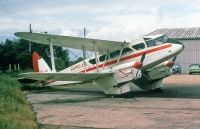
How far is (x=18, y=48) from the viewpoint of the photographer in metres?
63.2

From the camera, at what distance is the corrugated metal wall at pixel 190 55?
6103 cm

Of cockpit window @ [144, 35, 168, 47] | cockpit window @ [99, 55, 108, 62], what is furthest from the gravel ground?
cockpit window @ [99, 55, 108, 62]

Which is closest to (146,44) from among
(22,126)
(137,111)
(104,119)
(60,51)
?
(137,111)

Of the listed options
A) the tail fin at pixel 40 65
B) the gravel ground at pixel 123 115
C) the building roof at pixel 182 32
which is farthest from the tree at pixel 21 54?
the gravel ground at pixel 123 115

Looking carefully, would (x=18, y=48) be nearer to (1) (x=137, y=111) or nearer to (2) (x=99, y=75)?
(2) (x=99, y=75)

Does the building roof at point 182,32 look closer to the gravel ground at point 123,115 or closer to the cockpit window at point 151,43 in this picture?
the cockpit window at point 151,43

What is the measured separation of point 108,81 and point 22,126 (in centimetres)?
1057

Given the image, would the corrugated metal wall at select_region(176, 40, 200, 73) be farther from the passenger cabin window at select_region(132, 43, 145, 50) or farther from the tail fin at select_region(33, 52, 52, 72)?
the passenger cabin window at select_region(132, 43, 145, 50)

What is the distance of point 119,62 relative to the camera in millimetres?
21531

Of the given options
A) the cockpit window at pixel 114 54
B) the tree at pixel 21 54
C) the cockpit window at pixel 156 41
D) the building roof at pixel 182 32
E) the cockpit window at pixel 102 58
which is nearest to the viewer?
the cockpit window at pixel 156 41

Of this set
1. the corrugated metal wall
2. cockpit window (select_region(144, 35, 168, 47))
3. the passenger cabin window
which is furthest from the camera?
the corrugated metal wall

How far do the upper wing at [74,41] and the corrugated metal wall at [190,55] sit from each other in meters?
40.0

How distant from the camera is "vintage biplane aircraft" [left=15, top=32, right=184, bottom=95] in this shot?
2009cm

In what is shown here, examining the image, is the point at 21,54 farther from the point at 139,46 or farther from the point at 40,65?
the point at 139,46
